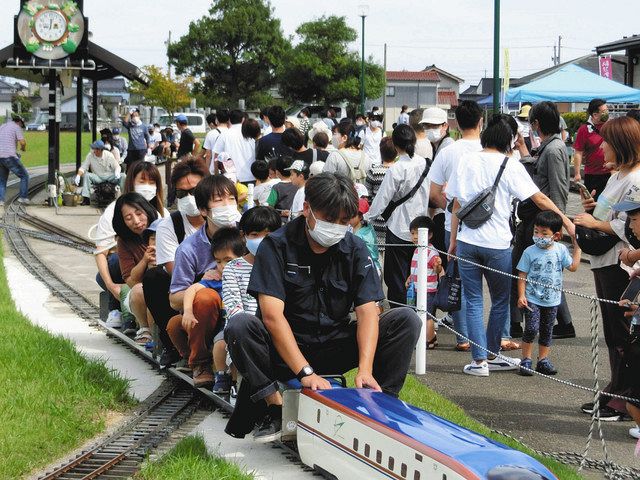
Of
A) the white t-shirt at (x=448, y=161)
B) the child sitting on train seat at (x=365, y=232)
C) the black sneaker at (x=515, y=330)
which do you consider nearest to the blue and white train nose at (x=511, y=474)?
the white t-shirt at (x=448, y=161)

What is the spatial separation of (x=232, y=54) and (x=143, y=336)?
65.6 meters

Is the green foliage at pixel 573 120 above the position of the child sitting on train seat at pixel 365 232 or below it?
above

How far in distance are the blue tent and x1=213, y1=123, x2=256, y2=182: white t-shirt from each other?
1089 centimetres

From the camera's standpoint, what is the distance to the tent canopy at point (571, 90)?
2572cm

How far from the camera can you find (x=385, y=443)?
537 centimetres

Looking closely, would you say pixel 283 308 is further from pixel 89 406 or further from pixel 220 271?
pixel 89 406

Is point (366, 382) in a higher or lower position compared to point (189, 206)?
lower

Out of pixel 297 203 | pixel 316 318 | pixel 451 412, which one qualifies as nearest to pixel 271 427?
pixel 316 318

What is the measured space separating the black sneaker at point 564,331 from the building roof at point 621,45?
77.9 feet

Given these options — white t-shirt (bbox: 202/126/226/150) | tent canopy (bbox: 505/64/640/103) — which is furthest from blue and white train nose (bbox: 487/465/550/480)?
tent canopy (bbox: 505/64/640/103)

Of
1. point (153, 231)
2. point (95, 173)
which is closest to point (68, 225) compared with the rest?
point (95, 173)

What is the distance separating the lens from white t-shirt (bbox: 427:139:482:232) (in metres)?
10.2

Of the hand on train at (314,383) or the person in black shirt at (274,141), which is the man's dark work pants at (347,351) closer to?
the hand on train at (314,383)

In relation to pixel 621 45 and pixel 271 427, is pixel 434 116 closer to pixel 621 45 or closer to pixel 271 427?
pixel 271 427
